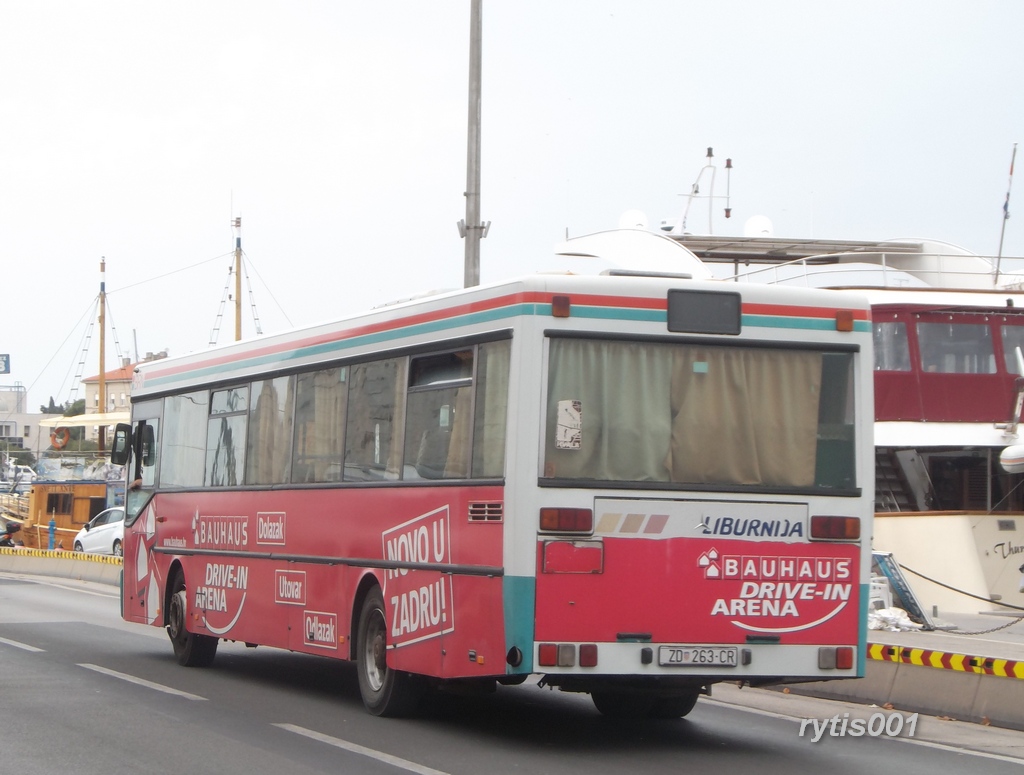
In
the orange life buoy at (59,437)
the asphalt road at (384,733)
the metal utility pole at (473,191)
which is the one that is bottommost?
the asphalt road at (384,733)

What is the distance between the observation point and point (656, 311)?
32.1 ft

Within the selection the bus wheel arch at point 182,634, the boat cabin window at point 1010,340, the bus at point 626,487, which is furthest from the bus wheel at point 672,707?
the boat cabin window at point 1010,340

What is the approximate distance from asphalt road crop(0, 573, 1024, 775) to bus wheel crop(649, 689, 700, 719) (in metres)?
0.10

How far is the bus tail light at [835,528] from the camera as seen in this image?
9.90 m

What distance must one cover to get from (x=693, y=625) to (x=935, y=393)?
16.9 m

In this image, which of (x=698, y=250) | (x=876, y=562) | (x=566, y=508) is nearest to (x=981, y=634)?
(x=876, y=562)

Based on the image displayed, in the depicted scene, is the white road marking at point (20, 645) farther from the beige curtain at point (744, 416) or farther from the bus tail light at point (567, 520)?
the beige curtain at point (744, 416)

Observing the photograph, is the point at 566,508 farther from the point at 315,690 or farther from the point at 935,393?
the point at 935,393

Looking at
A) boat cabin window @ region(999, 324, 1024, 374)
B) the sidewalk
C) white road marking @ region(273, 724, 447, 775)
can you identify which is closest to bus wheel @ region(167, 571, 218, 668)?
white road marking @ region(273, 724, 447, 775)

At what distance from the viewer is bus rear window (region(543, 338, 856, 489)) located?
9602 mm

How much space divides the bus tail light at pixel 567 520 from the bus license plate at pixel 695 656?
0.93 metres

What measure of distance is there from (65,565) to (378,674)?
26.1m

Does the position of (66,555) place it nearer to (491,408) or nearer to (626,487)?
(491,408)

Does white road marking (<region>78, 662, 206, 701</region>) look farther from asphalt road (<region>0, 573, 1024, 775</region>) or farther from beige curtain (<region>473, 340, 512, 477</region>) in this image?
beige curtain (<region>473, 340, 512, 477</region>)
